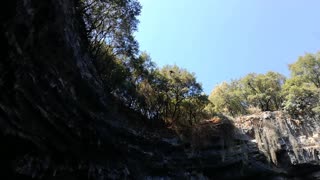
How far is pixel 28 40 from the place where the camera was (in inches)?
389

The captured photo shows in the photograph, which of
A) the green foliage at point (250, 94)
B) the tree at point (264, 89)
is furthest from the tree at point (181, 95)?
the tree at point (264, 89)

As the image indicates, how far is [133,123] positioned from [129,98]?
2.17m

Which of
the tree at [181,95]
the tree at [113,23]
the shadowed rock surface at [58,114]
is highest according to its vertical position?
the tree at [113,23]

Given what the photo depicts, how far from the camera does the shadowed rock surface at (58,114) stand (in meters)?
9.82

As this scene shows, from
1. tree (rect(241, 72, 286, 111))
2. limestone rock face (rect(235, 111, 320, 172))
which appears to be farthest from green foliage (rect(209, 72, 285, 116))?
limestone rock face (rect(235, 111, 320, 172))

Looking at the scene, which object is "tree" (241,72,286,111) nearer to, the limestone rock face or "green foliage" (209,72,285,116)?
"green foliage" (209,72,285,116)

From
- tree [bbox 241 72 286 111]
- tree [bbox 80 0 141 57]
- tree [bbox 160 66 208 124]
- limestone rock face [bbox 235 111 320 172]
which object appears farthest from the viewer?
tree [bbox 241 72 286 111]

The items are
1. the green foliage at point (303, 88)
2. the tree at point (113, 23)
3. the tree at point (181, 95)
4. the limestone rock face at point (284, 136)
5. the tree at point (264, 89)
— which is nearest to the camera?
the tree at point (113, 23)

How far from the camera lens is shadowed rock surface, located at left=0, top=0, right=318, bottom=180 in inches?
387

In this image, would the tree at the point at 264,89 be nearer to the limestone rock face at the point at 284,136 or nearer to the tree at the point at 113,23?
the limestone rock face at the point at 284,136

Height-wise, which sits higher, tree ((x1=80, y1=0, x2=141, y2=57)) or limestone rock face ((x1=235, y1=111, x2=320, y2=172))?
tree ((x1=80, y1=0, x2=141, y2=57))

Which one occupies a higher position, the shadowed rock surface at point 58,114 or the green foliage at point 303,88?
the green foliage at point 303,88

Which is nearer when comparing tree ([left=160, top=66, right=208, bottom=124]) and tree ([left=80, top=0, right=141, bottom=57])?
tree ([left=80, top=0, right=141, bottom=57])

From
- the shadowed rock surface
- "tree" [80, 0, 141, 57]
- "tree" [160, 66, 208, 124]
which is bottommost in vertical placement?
the shadowed rock surface
